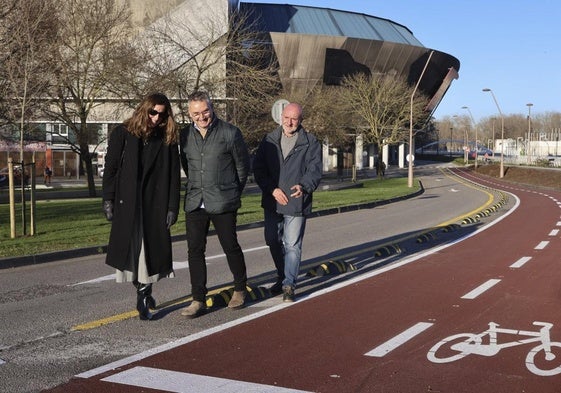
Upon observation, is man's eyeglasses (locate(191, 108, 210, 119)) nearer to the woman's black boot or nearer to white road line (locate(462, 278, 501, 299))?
the woman's black boot

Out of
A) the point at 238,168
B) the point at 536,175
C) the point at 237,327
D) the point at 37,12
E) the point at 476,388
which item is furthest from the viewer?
the point at 536,175

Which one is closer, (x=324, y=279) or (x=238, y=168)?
(x=238, y=168)

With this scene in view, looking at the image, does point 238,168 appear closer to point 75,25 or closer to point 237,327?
point 237,327

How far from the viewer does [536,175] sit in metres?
54.0

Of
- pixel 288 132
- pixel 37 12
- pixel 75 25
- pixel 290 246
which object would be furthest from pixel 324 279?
pixel 75 25

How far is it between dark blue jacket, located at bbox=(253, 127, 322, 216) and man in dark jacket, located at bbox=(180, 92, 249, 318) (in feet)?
2.05

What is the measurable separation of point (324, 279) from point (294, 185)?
6.25 feet

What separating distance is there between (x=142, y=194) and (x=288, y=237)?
168cm

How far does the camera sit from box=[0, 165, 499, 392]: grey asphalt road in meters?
4.53

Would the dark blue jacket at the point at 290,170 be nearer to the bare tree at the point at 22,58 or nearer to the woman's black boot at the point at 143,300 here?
the woman's black boot at the point at 143,300

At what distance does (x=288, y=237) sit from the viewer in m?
6.55

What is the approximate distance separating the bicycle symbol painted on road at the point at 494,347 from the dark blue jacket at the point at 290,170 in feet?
6.80

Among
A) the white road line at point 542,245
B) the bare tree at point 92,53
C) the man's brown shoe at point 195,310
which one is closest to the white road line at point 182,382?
the man's brown shoe at point 195,310

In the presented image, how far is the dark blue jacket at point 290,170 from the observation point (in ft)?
21.2
